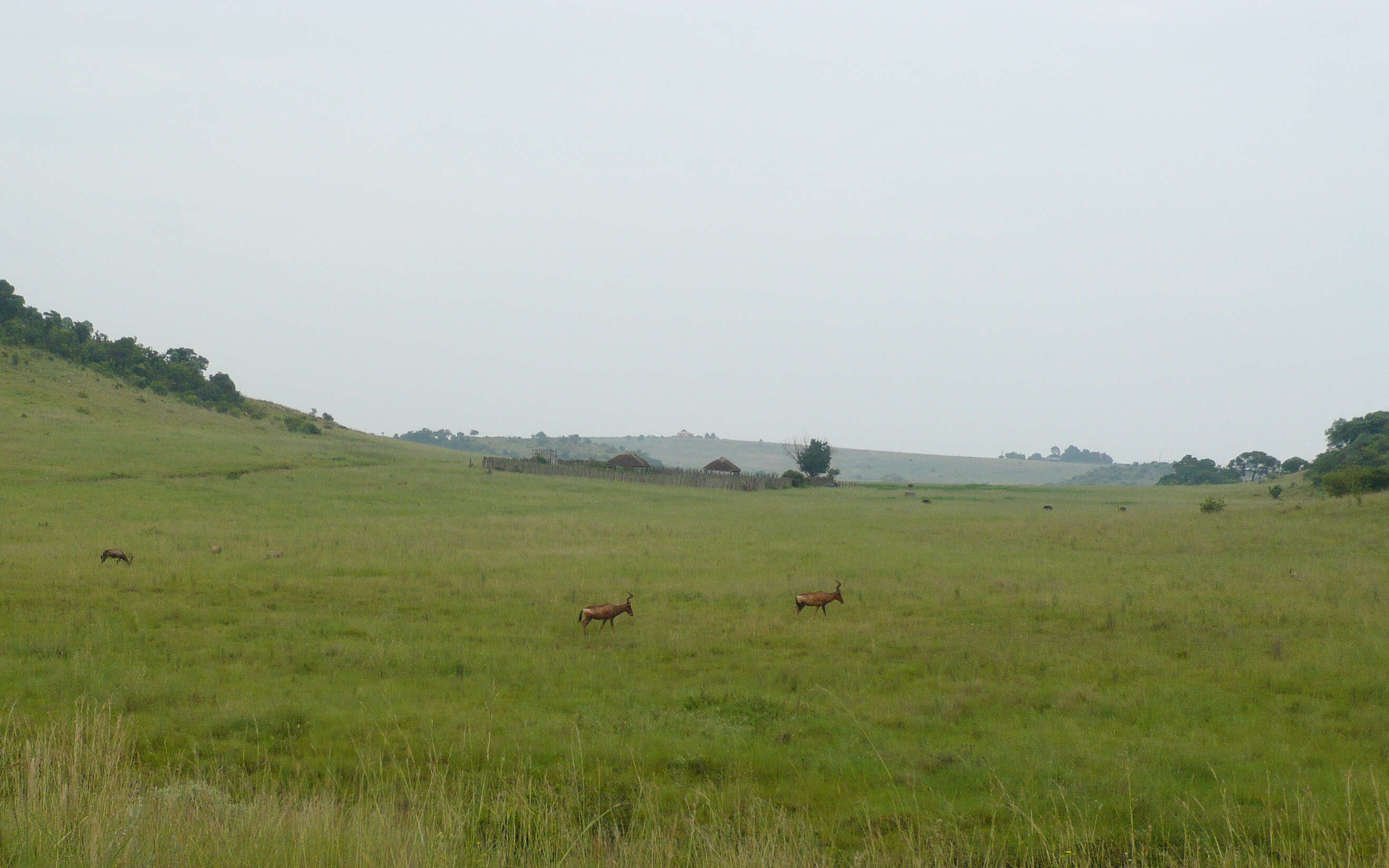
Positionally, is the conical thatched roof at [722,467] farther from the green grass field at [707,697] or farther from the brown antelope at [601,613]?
the brown antelope at [601,613]

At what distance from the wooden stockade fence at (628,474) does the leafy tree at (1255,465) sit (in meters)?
84.4

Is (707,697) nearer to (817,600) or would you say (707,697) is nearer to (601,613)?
(601,613)

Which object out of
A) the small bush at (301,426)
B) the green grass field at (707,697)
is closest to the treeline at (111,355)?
the small bush at (301,426)

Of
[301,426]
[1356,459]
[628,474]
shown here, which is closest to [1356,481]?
[1356,459]

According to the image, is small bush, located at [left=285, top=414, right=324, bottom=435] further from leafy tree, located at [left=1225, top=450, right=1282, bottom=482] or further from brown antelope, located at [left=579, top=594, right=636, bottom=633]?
leafy tree, located at [left=1225, top=450, right=1282, bottom=482]

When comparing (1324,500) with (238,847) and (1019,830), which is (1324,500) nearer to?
(1019,830)

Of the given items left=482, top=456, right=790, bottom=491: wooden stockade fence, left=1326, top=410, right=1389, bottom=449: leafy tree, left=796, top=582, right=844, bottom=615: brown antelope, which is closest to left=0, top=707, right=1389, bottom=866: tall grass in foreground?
left=796, top=582, right=844, bottom=615: brown antelope

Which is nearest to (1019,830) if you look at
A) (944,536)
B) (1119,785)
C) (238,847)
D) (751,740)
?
(1119,785)

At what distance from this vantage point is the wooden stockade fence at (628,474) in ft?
239

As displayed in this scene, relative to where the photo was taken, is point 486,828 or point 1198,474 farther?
point 1198,474

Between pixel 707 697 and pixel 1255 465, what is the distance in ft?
443

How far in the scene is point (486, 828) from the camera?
7.90m

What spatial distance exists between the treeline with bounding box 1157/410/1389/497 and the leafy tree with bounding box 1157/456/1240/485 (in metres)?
0.07

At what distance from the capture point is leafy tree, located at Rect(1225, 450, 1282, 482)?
120875 millimetres
